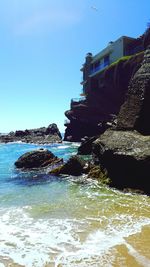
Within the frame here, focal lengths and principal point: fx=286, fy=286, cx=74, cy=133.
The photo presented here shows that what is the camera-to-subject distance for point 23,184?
16188 millimetres

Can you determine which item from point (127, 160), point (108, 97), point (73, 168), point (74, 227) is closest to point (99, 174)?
point (73, 168)

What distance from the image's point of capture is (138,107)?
684 inches

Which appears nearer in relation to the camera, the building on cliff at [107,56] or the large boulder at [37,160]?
the large boulder at [37,160]

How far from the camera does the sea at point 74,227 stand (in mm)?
6412

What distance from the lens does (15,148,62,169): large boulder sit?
74.4 ft

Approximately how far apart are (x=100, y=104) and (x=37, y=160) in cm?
3906

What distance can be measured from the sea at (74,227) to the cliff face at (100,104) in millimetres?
37207

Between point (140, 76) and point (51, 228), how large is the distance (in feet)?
43.6

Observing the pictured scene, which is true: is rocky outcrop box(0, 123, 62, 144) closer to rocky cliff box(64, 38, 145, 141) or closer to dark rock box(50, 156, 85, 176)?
rocky cliff box(64, 38, 145, 141)

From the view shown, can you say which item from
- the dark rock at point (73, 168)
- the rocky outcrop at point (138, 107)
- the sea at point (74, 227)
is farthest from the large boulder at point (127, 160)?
the dark rock at point (73, 168)

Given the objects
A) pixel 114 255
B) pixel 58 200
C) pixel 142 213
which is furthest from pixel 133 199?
pixel 114 255

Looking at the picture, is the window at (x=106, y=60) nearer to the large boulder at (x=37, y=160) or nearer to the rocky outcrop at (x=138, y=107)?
the large boulder at (x=37, y=160)

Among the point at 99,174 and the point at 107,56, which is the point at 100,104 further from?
the point at 99,174

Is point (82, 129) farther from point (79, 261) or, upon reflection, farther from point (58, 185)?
point (79, 261)
